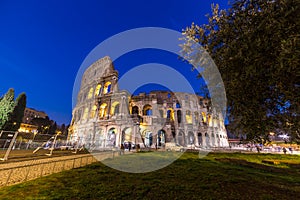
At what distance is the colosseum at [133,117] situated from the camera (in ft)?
85.3

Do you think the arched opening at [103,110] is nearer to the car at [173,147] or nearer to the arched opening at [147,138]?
the arched opening at [147,138]

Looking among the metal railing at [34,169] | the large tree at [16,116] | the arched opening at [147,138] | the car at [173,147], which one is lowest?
the metal railing at [34,169]

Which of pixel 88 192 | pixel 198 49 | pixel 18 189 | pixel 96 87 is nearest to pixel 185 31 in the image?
pixel 198 49

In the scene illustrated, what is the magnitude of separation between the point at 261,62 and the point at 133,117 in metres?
23.4

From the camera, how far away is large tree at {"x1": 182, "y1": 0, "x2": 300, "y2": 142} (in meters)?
4.01

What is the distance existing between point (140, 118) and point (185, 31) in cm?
2153

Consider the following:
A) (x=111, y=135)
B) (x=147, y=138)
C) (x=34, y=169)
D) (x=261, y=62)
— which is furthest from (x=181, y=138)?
(x=261, y=62)

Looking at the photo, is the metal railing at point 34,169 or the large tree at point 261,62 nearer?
the large tree at point 261,62

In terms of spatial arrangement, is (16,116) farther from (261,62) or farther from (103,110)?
(261,62)

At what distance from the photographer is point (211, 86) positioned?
659 centimetres

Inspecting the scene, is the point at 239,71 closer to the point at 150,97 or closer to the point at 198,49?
the point at 198,49

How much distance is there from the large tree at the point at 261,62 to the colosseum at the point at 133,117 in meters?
19.7

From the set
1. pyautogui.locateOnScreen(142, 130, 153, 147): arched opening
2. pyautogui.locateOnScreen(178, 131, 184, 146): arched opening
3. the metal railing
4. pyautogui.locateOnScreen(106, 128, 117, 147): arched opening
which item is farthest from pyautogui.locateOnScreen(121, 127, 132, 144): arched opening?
the metal railing

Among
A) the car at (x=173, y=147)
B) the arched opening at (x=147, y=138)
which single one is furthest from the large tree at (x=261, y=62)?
the arched opening at (x=147, y=138)
